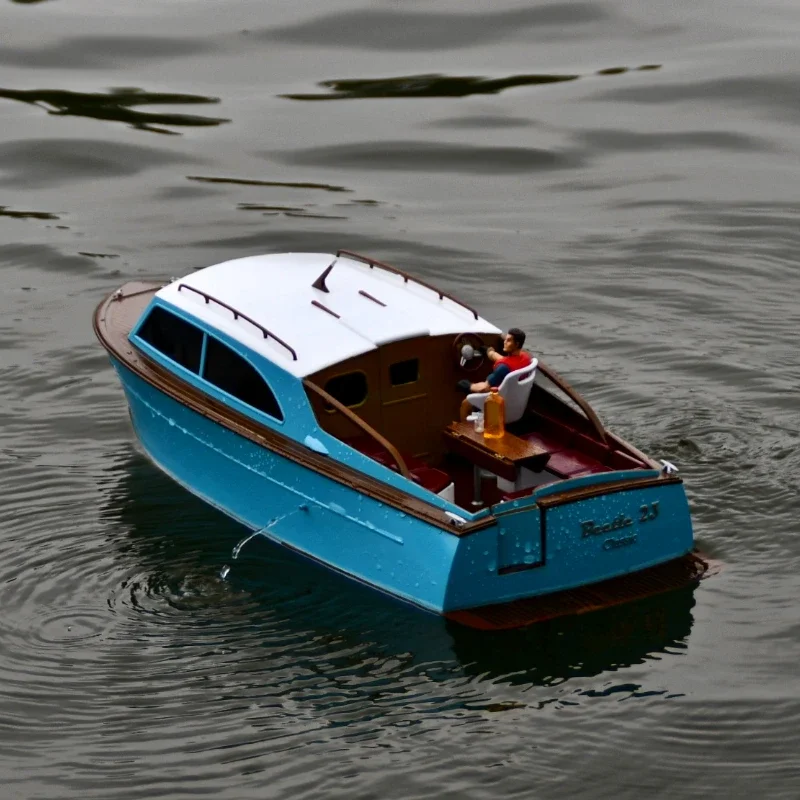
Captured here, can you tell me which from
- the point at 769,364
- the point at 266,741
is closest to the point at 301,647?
the point at 266,741

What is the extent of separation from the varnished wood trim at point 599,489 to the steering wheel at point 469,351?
220cm

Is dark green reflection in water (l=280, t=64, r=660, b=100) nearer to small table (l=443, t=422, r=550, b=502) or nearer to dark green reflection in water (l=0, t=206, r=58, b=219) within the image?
dark green reflection in water (l=0, t=206, r=58, b=219)

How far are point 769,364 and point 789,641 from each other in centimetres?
681

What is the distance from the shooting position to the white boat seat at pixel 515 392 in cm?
1717

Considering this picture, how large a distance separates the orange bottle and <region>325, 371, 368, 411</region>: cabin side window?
4.52 ft

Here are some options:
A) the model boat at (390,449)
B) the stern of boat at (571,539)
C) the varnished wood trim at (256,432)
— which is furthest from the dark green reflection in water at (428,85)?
the stern of boat at (571,539)

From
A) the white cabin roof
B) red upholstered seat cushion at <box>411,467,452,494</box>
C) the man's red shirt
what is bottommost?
red upholstered seat cushion at <box>411,467,452,494</box>

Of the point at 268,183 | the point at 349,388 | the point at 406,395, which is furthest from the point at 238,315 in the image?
the point at 268,183

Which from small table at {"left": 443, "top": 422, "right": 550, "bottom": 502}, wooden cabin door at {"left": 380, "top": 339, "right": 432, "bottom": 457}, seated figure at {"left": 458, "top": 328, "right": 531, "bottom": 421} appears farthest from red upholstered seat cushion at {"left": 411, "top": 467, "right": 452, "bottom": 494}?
seated figure at {"left": 458, "top": 328, "right": 531, "bottom": 421}

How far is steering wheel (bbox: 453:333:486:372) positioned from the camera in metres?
17.6

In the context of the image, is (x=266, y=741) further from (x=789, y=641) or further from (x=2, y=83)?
(x=2, y=83)

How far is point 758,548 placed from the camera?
17453 millimetres

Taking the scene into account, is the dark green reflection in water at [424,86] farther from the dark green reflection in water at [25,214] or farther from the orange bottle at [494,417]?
the orange bottle at [494,417]

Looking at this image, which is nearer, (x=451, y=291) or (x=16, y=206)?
(x=451, y=291)
